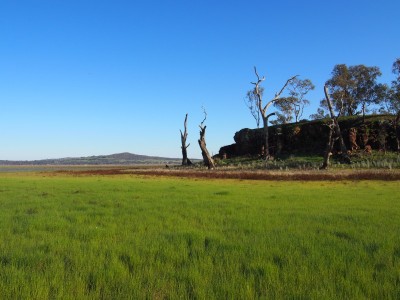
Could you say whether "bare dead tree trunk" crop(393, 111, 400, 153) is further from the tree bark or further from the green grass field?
the green grass field

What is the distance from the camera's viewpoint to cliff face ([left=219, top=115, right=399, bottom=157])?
5228cm

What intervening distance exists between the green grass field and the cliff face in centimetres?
3934

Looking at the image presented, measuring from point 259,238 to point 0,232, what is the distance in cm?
674

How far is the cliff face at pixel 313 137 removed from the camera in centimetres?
5228

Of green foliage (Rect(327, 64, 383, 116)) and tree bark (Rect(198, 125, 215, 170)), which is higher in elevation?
green foliage (Rect(327, 64, 383, 116))

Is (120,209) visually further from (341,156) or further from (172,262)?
(341,156)

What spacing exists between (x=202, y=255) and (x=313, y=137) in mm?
55822

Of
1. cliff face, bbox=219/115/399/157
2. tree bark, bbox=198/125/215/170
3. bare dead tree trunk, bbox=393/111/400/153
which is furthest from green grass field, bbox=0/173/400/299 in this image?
tree bark, bbox=198/125/215/170

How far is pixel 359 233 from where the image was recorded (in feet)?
31.1

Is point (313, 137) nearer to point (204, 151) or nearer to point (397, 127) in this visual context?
point (397, 127)

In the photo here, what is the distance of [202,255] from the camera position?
7555mm

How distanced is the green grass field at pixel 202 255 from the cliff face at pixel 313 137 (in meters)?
39.3

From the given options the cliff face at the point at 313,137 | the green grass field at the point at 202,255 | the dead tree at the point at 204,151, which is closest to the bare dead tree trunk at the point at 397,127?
the cliff face at the point at 313,137

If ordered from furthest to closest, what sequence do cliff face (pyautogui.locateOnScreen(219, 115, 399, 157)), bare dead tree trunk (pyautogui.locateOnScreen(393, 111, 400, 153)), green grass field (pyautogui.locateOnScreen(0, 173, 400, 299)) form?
1. cliff face (pyautogui.locateOnScreen(219, 115, 399, 157))
2. bare dead tree trunk (pyautogui.locateOnScreen(393, 111, 400, 153))
3. green grass field (pyautogui.locateOnScreen(0, 173, 400, 299))
